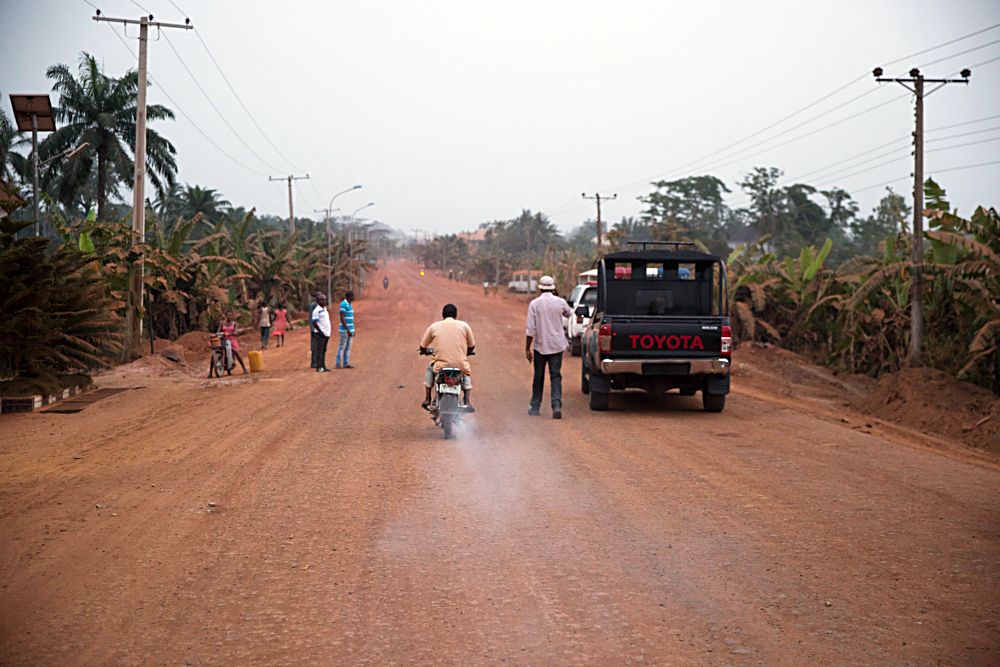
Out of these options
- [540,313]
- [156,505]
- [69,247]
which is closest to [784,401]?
[540,313]

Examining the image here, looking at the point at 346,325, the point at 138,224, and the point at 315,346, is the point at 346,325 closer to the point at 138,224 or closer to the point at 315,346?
the point at 315,346

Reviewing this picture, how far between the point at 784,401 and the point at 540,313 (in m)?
6.57

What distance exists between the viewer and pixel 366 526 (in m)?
6.93

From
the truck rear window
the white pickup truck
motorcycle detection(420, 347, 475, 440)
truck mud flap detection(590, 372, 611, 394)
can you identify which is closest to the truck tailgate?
truck mud flap detection(590, 372, 611, 394)

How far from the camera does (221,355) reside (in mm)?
20188

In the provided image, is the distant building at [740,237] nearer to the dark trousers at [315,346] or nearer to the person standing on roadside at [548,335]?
the dark trousers at [315,346]

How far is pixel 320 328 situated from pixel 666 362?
9255 millimetres

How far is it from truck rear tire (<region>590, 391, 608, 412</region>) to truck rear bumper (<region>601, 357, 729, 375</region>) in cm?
70

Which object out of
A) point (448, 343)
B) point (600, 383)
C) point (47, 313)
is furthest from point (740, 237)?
point (448, 343)

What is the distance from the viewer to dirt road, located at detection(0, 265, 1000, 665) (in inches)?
186

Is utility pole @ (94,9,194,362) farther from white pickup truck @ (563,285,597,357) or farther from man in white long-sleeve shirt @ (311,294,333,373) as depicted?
white pickup truck @ (563,285,597,357)

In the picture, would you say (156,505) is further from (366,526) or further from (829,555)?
(829,555)

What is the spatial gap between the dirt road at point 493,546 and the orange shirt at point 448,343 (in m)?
0.99

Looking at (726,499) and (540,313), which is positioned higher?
(540,313)
